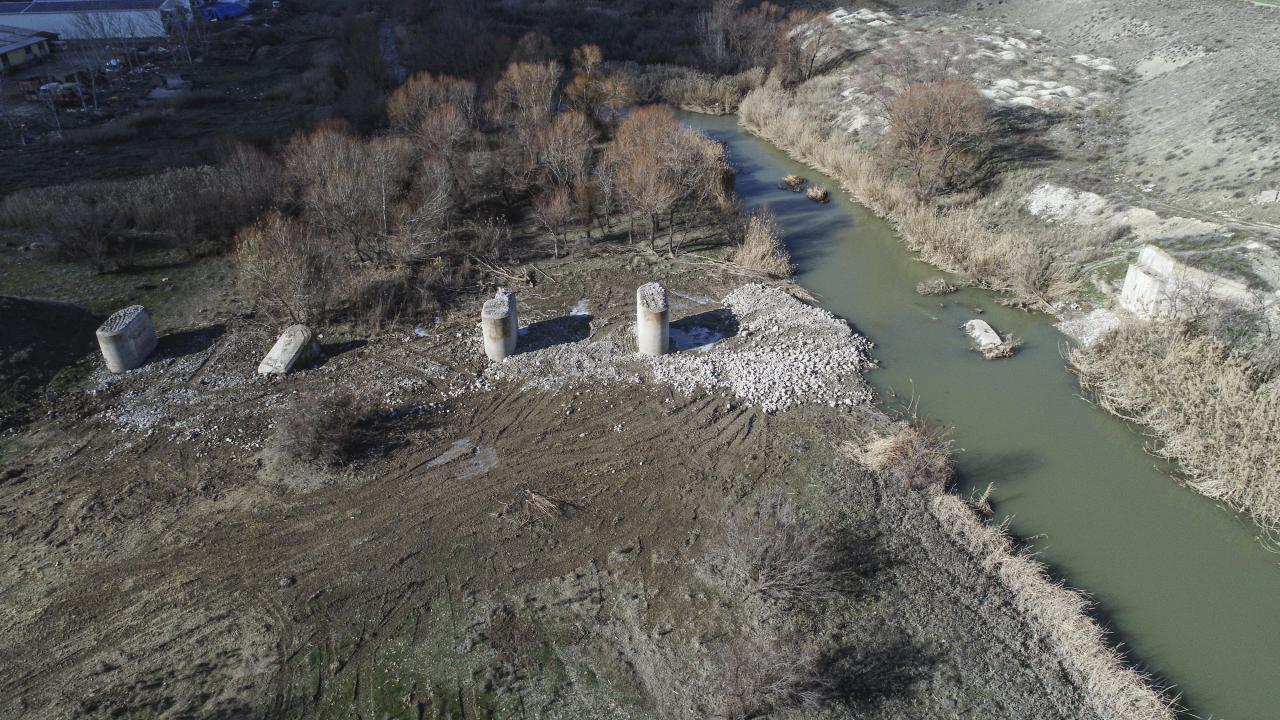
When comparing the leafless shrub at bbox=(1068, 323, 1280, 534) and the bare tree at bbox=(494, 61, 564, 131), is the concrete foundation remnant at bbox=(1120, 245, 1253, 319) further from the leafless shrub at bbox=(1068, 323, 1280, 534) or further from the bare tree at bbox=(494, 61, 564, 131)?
the bare tree at bbox=(494, 61, 564, 131)

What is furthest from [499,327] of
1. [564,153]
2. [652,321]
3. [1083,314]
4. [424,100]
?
[1083,314]

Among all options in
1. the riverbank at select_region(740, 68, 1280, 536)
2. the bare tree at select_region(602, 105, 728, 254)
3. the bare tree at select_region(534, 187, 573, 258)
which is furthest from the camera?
the bare tree at select_region(534, 187, 573, 258)

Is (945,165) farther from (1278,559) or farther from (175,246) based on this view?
(175,246)

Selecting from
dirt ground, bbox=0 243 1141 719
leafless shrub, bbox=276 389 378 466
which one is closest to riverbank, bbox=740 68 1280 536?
dirt ground, bbox=0 243 1141 719

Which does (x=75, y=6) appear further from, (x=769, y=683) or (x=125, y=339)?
(x=769, y=683)

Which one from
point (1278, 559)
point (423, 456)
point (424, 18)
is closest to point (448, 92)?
point (423, 456)

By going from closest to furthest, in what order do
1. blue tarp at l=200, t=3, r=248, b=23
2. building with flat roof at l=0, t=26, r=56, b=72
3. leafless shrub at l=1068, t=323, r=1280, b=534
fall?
1. leafless shrub at l=1068, t=323, r=1280, b=534
2. building with flat roof at l=0, t=26, r=56, b=72
3. blue tarp at l=200, t=3, r=248, b=23
